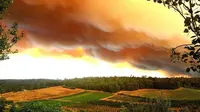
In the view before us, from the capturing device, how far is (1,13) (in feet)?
82.2

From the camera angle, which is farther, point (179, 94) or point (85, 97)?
point (179, 94)

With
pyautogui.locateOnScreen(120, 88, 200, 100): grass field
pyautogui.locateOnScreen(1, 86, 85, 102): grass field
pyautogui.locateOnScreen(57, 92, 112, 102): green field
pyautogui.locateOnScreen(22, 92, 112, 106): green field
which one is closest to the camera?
pyautogui.locateOnScreen(22, 92, 112, 106): green field

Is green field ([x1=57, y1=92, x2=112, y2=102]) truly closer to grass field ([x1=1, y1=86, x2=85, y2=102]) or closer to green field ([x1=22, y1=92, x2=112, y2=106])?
green field ([x1=22, y1=92, x2=112, y2=106])

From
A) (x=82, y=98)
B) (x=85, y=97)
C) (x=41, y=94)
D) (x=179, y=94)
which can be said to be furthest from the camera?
(x=41, y=94)

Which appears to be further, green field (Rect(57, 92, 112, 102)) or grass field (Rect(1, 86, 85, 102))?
green field (Rect(57, 92, 112, 102))

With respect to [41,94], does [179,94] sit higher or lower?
higher

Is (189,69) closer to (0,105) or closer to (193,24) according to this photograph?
(193,24)

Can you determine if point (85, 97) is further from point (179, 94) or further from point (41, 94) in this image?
point (179, 94)

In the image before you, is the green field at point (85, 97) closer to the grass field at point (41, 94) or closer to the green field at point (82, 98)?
the green field at point (82, 98)

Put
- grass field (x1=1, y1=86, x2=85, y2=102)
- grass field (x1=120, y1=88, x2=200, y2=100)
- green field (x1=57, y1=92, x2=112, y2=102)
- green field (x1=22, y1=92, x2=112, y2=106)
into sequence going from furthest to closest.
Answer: green field (x1=57, y1=92, x2=112, y2=102), grass field (x1=1, y1=86, x2=85, y2=102), grass field (x1=120, y1=88, x2=200, y2=100), green field (x1=22, y1=92, x2=112, y2=106)

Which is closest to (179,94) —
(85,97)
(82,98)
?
(85,97)

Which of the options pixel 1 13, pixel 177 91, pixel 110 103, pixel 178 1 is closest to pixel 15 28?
pixel 1 13

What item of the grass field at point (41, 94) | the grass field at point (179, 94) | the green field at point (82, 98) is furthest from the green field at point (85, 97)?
the grass field at point (179, 94)

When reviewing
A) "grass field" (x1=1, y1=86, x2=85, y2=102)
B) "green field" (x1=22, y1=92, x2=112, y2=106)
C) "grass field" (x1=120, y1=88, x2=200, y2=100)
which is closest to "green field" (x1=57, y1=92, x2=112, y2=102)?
"green field" (x1=22, y1=92, x2=112, y2=106)
